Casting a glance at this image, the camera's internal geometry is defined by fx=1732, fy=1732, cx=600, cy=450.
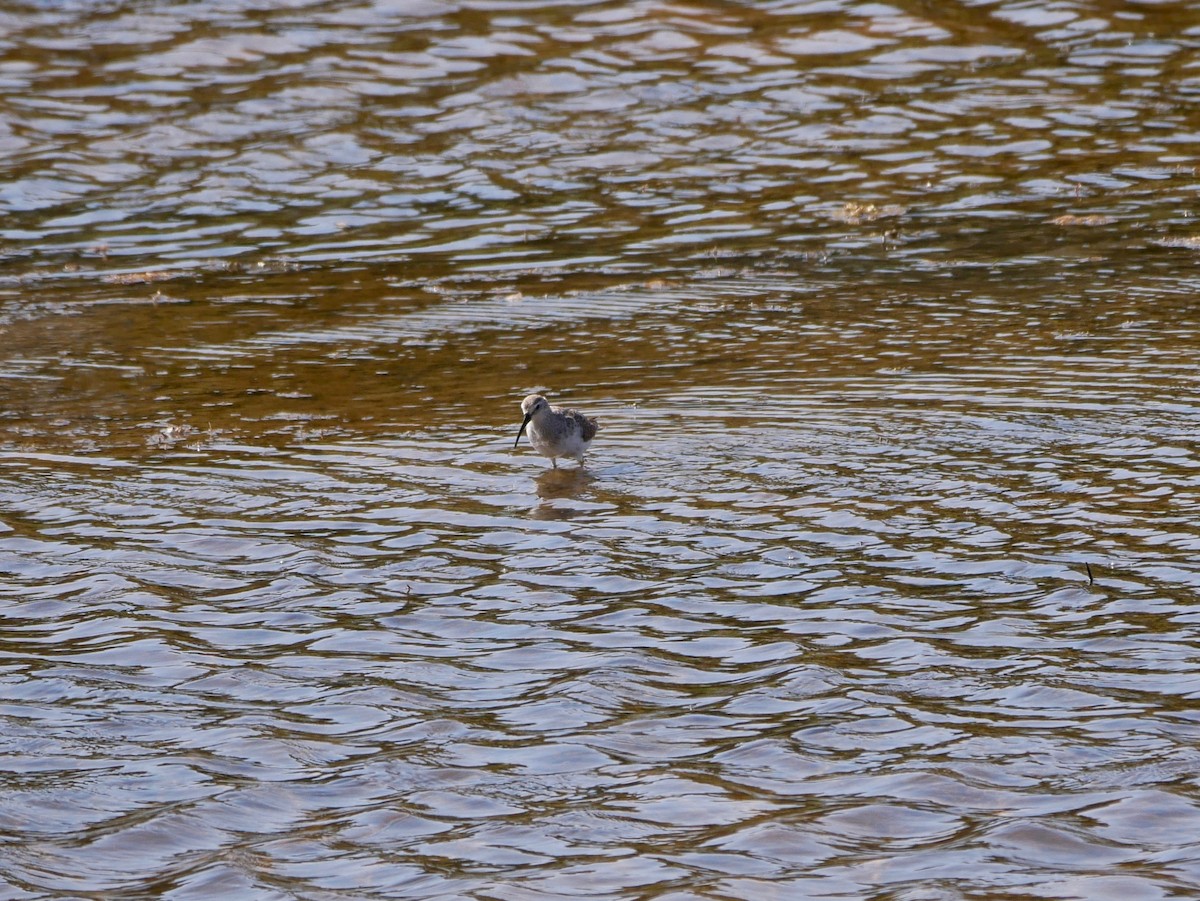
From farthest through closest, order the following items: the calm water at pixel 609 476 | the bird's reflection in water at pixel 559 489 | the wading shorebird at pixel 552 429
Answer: the wading shorebird at pixel 552 429 < the bird's reflection in water at pixel 559 489 < the calm water at pixel 609 476

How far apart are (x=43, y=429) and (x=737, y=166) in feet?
33.5

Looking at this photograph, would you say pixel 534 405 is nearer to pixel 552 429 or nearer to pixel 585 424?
pixel 552 429

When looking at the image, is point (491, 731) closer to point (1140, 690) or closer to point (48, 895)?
point (48, 895)

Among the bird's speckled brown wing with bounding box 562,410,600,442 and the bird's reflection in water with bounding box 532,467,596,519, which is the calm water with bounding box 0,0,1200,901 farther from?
the bird's speckled brown wing with bounding box 562,410,600,442

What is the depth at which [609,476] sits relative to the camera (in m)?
11.4

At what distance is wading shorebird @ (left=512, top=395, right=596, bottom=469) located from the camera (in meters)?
11.1

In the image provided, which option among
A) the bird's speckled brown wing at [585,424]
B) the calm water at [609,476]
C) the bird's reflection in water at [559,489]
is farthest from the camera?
the bird's speckled brown wing at [585,424]

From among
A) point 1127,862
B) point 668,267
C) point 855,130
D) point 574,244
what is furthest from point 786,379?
point 855,130

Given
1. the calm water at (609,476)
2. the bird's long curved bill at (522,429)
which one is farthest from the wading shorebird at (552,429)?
the calm water at (609,476)

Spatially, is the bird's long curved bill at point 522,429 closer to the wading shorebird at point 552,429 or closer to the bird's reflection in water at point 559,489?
the wading shorebird at point 552,429

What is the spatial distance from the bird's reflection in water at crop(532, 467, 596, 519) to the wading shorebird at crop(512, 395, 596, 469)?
0.10 m

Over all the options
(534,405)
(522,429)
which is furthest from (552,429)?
(522,429)

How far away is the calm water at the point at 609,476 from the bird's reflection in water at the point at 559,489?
0.04 m

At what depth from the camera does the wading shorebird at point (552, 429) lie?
439 inches
